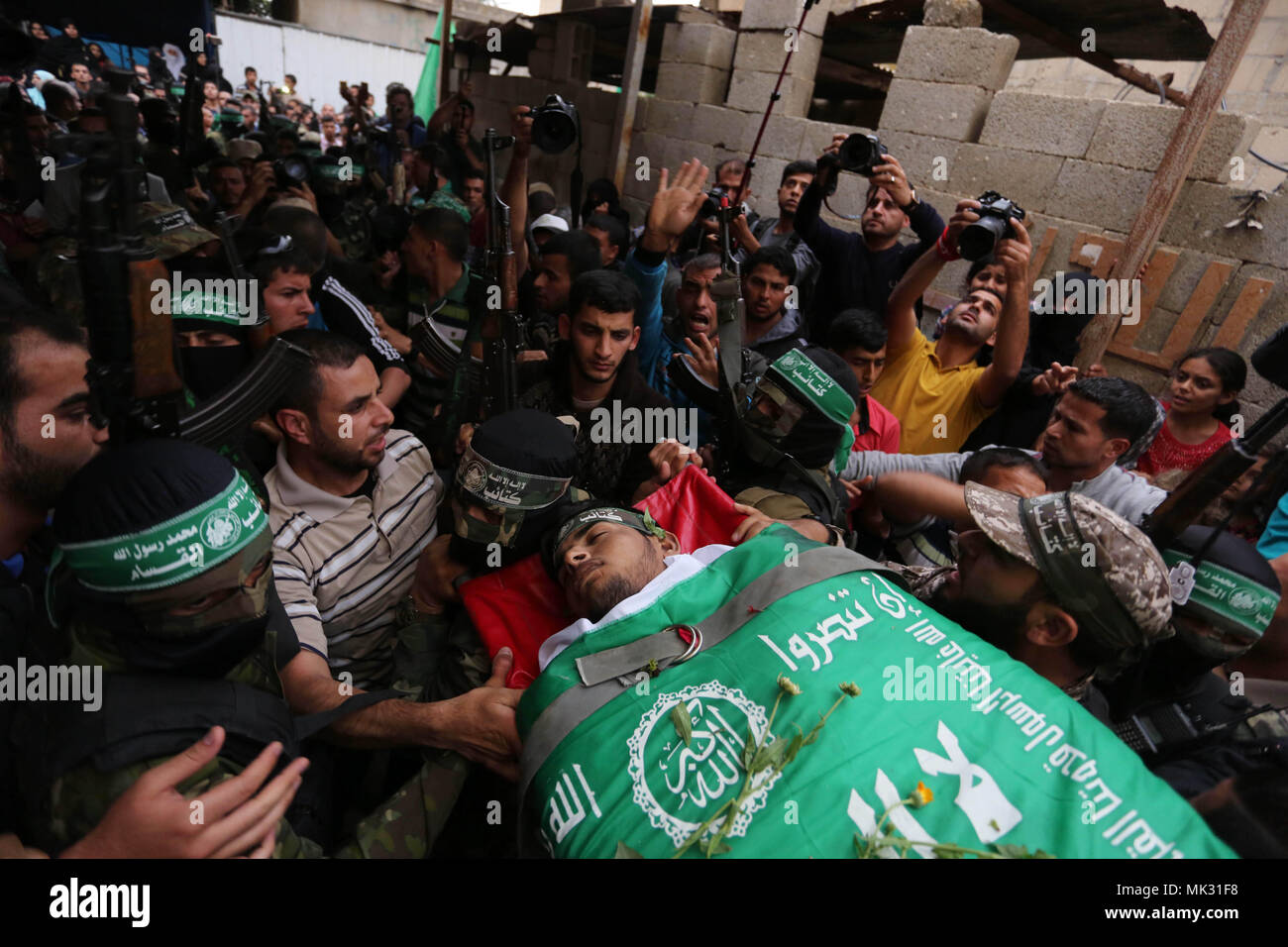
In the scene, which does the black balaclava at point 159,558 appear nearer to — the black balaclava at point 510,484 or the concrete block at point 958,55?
the black balaclava at point 510,484

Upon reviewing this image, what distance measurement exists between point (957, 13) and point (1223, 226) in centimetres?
289

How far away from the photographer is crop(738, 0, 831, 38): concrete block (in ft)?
23.3

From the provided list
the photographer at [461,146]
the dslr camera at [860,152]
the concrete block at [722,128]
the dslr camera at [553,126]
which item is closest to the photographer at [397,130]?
the photographer at [461,146]

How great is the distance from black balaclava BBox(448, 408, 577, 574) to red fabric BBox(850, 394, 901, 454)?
1795 millimetres

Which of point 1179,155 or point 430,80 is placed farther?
point 430,80

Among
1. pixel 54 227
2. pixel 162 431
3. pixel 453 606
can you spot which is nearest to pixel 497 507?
pixel 453 606

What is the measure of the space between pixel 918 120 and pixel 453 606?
6147 mm

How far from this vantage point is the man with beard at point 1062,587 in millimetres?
1545

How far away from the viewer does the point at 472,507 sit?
7.02 ft

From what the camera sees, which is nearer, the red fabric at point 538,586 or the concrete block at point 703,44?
the red fabric at point 538,586

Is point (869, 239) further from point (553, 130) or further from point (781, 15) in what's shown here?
point (781, 15)

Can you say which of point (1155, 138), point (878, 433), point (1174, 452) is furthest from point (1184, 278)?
point (878, 433)

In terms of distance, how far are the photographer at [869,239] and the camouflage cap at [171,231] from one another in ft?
12.0

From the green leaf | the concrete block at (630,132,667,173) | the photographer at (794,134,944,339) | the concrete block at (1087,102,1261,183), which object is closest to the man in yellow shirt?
the photographer at (794,134,944,339)
